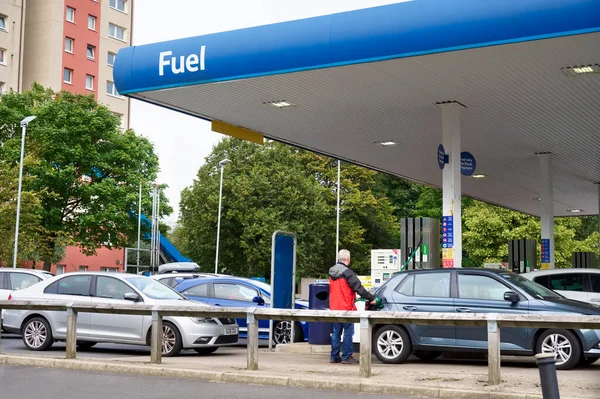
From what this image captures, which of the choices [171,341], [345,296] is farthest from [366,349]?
[171,341]

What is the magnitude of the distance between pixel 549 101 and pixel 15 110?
41851 millimetres

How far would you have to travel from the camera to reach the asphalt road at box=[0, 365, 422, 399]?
1064cm

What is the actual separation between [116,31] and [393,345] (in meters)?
68.4

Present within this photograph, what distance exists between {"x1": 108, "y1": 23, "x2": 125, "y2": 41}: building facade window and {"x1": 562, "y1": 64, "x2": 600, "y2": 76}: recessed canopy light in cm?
6524

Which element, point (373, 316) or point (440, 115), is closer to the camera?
point (373, 316)

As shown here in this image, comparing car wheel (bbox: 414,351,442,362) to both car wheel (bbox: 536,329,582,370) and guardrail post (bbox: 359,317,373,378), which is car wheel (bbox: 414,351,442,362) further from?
guardrail post (bbox: 359,317,373,378)

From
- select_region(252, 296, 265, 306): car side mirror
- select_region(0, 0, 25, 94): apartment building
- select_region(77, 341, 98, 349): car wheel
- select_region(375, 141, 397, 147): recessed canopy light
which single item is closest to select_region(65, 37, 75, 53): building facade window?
select_region(0, 0, 25, 94): apartment building

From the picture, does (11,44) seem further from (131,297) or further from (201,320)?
(201,320)

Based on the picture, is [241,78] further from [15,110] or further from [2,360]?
[15,110]

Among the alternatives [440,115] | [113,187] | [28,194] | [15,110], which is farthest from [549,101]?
[15,110]

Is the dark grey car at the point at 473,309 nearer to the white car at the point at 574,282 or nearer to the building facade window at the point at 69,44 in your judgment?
the white car at the point at 574,282

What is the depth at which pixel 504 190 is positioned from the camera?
36406 mm

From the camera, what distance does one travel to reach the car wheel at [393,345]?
1425 cm

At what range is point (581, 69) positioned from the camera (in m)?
16.2
